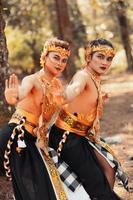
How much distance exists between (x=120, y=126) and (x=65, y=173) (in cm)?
610

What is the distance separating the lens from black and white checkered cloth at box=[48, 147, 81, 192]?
16.5 ft

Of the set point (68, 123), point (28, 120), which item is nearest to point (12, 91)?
point (28, 120)

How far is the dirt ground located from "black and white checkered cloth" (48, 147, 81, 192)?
3.58 feet

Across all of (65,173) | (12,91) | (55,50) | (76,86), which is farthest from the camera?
(65,173)

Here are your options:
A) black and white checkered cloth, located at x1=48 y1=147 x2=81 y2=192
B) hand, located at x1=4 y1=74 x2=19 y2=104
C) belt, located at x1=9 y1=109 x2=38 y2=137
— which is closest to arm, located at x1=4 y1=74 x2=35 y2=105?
hand, located at x1=4 y1=74 x2=19 y2=104

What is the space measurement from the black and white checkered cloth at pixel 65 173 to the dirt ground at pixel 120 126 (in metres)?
1.09

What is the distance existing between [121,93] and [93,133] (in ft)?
35.7

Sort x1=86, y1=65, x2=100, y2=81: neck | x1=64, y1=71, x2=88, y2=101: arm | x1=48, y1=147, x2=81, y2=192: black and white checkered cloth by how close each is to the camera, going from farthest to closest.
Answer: x1=86, y1=65, x2=100, y2=81: neck, x1=48, y1=147, x2=81, y2=192: black and white checkered cloth, x1=64, y1=71, x2=88, y2=101: arm

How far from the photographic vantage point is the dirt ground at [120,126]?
629 cm

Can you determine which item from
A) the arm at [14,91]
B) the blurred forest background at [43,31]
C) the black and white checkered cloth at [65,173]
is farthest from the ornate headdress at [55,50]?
the blurred forest background at [43,31]

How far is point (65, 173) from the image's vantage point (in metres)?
5.05

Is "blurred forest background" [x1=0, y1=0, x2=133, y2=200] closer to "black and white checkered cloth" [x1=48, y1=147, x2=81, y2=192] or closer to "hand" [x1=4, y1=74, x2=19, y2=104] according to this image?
"black and white checkered cloth" [x1=48, y1=147, x2=81, y2=192]

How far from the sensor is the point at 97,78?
17.0 ft

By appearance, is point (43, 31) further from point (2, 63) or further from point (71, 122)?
A: point (71, 122)
